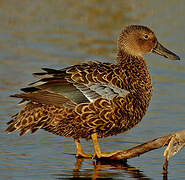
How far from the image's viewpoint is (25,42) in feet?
53.4

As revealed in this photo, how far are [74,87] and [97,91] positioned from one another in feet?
1.05

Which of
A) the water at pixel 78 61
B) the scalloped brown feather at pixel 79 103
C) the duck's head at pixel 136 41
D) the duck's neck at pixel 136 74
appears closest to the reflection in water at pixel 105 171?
the water at pixel 78 61

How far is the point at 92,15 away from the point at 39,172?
11.2 metres

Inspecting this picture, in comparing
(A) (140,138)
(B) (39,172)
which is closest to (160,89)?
(A) (140,138)

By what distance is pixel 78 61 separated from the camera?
14.5 meters

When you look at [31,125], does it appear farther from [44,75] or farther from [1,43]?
[1,43]

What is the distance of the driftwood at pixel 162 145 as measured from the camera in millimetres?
8305

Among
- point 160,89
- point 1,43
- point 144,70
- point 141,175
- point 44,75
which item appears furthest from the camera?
point 1,43

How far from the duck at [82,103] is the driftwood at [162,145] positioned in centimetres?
20

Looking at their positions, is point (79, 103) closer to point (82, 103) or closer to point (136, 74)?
point (82, 103)

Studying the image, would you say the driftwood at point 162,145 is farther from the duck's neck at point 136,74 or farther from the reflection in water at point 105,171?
the duck's neck at point 136,74

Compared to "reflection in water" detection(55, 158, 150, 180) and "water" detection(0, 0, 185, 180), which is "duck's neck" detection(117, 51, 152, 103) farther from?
"reflection in water" detection(55, 158, 150, 180)

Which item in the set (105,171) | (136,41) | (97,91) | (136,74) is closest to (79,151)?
(105,171)

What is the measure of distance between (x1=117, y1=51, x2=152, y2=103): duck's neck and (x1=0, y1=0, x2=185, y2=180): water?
0.86 metres
